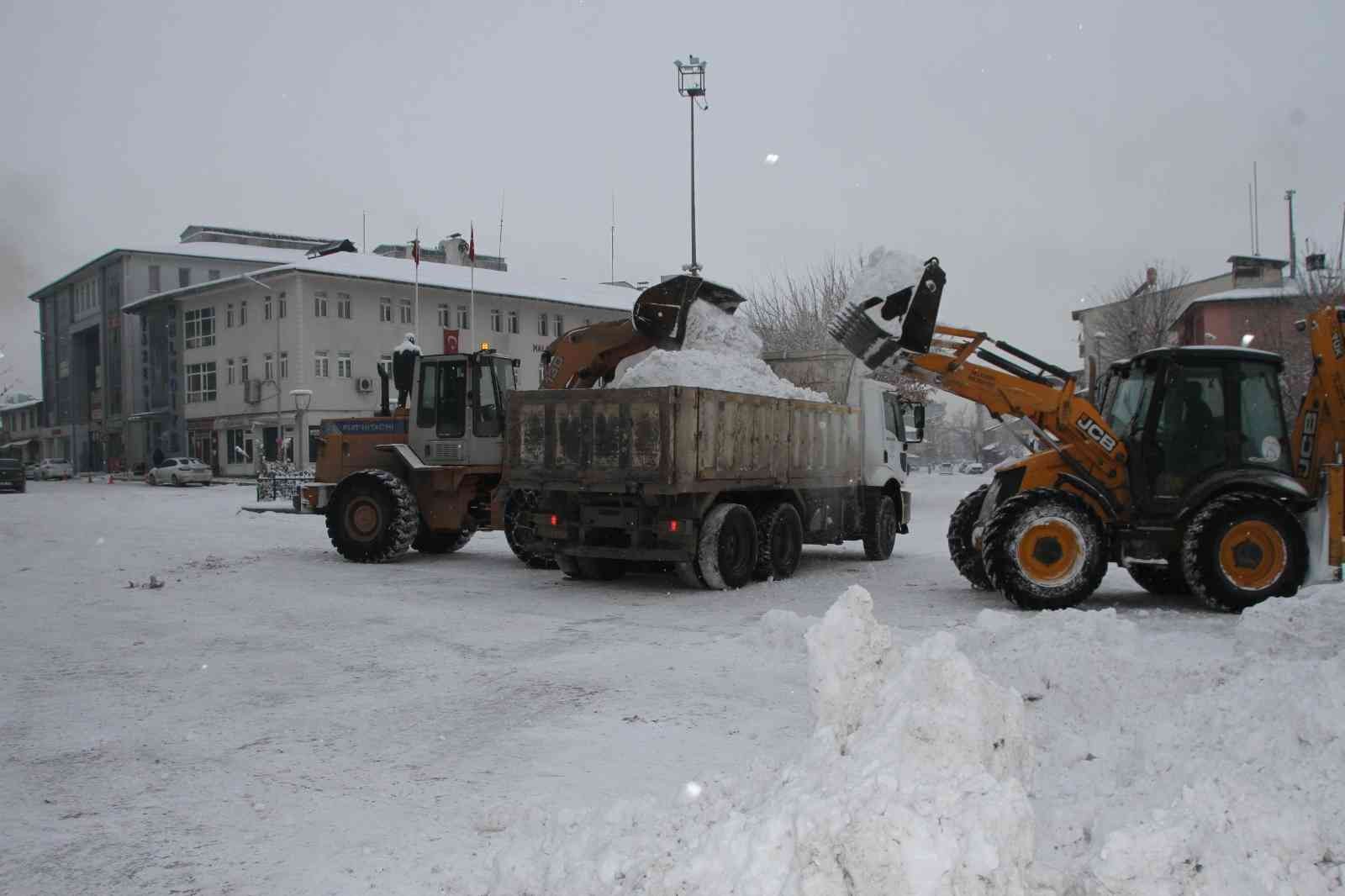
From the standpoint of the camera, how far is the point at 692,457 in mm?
11227

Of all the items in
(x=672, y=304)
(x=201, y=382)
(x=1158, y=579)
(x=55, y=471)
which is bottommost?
(x=1158, y=579)

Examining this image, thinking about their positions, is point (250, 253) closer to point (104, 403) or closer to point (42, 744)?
point (104, 403)

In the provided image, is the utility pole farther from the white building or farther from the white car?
the white car

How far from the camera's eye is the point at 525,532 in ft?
45.4

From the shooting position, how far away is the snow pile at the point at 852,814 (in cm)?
336

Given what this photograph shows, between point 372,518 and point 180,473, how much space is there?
116ft

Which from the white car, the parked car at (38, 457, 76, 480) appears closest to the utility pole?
the white car

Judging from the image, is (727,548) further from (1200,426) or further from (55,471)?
(55,471)

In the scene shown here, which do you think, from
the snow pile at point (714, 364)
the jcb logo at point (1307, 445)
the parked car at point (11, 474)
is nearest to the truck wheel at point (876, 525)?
the snow pile at point (714, 364)

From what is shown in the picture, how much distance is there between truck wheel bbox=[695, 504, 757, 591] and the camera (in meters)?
11.6

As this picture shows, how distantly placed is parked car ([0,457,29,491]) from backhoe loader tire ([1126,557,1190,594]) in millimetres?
40699

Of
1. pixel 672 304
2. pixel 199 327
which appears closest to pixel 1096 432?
pixel 672 304

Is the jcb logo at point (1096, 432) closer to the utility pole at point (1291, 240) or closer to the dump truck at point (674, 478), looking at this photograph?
the dump truck at point (674, 478)

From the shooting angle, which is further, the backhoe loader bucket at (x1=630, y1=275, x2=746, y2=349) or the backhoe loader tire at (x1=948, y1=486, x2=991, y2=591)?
the backhoe loader bucket at (x1=630, y1=275, x2=746, y2=349)
